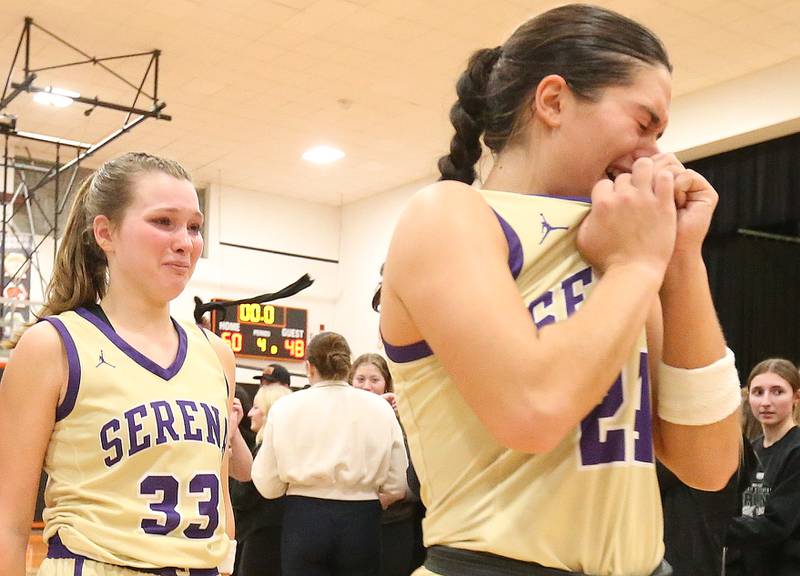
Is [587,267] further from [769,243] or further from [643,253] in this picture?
[769,243]

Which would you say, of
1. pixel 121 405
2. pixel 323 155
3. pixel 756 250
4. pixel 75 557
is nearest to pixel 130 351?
pixel 121 405

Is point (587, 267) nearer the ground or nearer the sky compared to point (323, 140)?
nearer the ground

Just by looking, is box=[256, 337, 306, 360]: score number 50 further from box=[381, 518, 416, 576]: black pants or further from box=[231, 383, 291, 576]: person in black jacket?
box=[381, 518, 416, 576]: black pants

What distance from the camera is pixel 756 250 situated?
32.2 ft

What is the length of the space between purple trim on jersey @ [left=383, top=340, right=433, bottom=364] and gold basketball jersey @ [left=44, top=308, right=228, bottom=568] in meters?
1.01

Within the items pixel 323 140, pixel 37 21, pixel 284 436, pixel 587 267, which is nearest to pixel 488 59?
pixel 587 267

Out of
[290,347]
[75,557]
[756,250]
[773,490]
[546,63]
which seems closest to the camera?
[546,63]

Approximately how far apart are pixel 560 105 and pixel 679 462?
0.53 m

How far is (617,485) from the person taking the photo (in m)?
1.10

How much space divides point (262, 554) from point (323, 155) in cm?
652

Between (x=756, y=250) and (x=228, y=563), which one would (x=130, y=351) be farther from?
(x=756, y=250)

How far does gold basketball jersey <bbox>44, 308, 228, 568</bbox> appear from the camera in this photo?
1944 mm

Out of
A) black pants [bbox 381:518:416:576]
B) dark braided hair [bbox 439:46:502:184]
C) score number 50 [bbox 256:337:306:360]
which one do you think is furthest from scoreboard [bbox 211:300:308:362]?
dark braided hair [bbox 439:46:502:184]

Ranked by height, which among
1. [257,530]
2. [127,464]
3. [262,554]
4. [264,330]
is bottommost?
[262,554]
